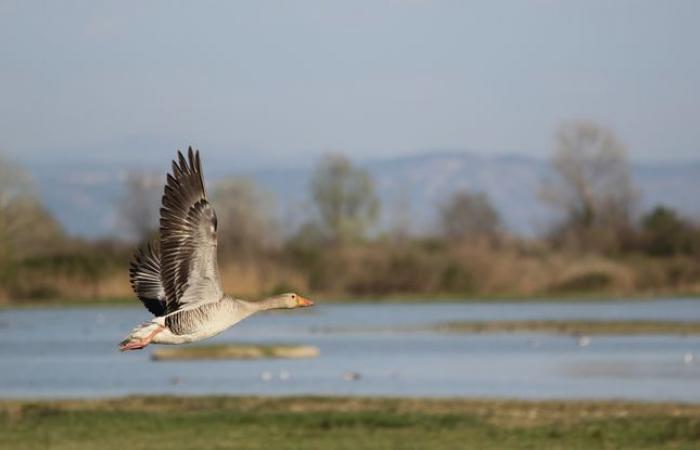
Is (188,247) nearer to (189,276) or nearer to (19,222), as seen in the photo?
(189,276)

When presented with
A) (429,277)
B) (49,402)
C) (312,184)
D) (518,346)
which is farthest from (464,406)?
(312,184)

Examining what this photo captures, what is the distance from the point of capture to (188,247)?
13898mm

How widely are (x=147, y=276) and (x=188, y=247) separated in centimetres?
231

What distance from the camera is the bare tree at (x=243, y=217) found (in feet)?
293

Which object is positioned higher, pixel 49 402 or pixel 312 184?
pixel 312 184

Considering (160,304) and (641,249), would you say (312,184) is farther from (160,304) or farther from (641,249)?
(160,304)

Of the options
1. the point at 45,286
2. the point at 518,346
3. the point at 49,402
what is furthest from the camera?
the point at 45,286

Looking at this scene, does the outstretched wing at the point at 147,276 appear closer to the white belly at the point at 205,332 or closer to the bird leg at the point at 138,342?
the bird leg at the point at 138,342

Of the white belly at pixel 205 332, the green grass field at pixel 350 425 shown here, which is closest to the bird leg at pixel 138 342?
the white belly at pixel 205 332

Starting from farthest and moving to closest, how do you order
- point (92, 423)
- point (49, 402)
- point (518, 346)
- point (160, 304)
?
point (518, 346)
point (49, 402)
point (92, 423)
point (160, 304)

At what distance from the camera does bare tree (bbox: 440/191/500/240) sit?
128750mm

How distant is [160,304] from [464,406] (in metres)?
14.3

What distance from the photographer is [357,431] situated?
25.4m

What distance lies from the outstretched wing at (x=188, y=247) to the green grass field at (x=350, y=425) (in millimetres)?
9953
